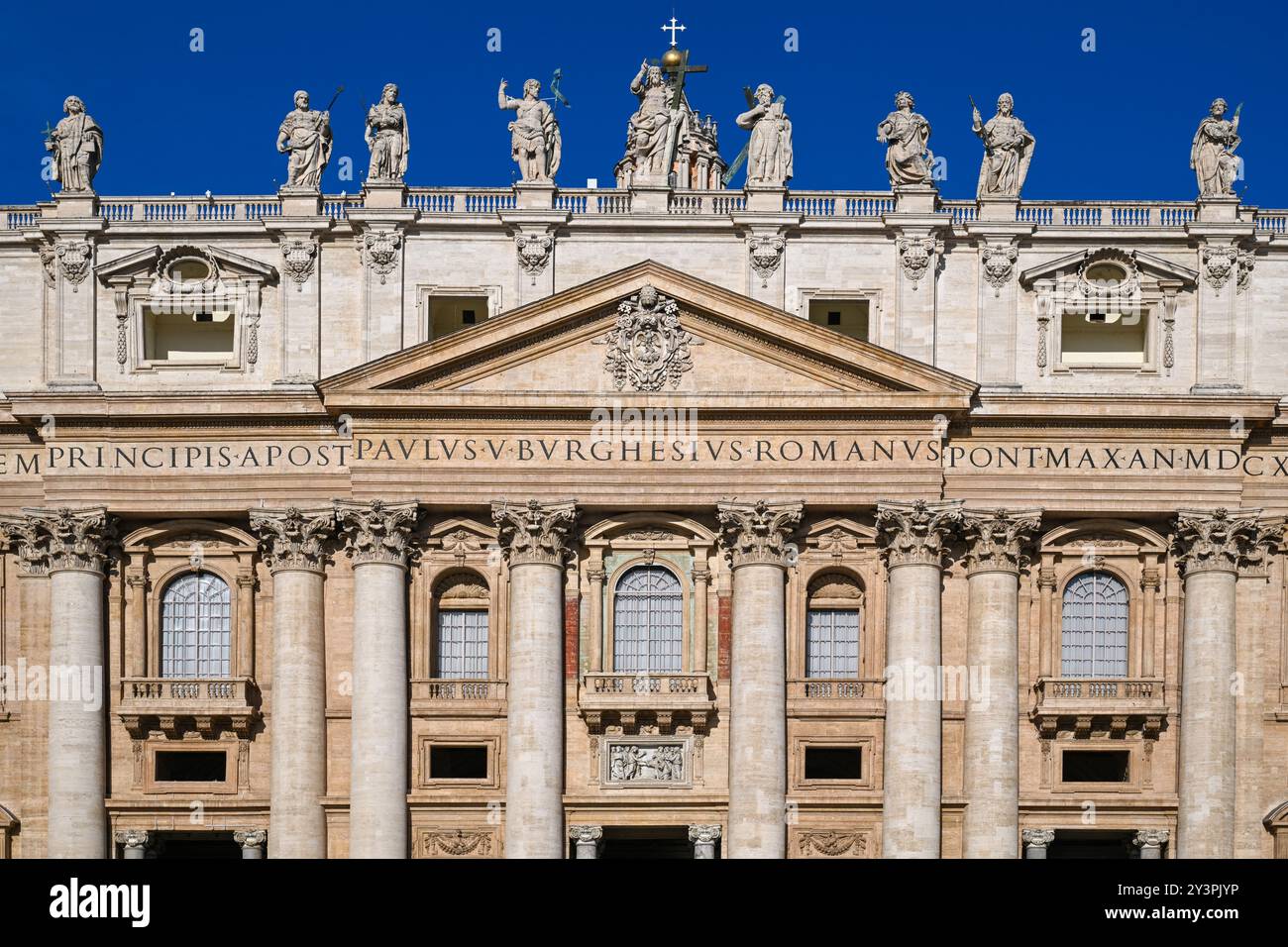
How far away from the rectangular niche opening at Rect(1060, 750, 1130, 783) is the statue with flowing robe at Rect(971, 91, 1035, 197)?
538 inches

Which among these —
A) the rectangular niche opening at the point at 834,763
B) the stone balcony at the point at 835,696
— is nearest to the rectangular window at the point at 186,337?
the stone balcony at the point at 835,696

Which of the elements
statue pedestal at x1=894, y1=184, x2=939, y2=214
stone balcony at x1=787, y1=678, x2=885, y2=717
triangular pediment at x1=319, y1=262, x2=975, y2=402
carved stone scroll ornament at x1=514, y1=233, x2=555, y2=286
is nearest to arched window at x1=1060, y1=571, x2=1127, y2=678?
stone balcony at x1=787, y1=678, x2=885, y2=717

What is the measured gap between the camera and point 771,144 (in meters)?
58.3

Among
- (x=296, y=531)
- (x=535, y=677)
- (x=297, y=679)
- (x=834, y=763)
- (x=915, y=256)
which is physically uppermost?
(x=915, y=256)

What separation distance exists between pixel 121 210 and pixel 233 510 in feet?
26.6

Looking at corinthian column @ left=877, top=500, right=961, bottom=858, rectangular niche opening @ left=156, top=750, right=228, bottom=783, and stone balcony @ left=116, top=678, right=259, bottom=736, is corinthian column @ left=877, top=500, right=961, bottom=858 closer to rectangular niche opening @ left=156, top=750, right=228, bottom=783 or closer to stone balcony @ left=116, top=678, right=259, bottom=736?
stone balcony @ left=116, top=678, right=259, bottom=736

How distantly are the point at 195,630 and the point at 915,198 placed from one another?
66.9ft

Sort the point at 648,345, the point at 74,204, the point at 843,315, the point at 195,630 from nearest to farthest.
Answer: the point at 648,345 < the point at 195,630 < the point at 74,204 < the point at 843,315

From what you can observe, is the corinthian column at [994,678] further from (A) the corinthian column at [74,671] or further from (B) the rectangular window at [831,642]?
(A) the corinthian column at [74,671]

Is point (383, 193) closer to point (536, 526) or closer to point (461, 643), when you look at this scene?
point (536, 526)

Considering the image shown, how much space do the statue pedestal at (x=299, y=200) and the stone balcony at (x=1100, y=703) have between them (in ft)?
68.6

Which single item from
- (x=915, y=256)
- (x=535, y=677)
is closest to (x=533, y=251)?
(x=915, y=256)

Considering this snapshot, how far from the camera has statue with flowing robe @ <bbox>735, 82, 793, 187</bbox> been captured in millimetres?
58312
